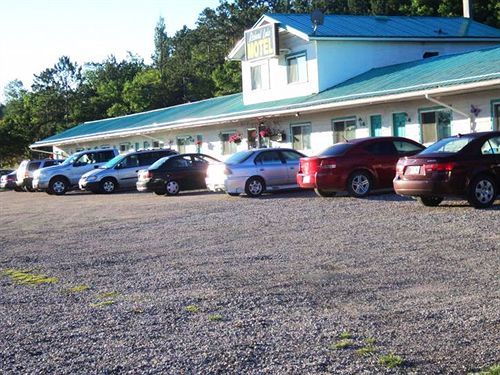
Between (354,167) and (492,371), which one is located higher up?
(354,167)

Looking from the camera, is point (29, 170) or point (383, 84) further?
point (29, 170)

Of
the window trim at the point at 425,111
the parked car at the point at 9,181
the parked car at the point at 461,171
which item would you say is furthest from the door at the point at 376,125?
the parked car at the point at 9,181

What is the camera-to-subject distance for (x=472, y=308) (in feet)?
22.2

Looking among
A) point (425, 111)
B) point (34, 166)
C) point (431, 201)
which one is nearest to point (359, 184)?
point (431, 201)

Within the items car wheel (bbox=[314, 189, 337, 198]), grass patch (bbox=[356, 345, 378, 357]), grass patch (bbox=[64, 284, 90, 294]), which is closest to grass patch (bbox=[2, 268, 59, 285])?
grass patch (bbox=[64, 284, 90, 294])

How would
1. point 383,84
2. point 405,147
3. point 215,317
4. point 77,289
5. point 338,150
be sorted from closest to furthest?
point 215,317 < point 77,289 < point 338,150 < point 405,147 < point 383,84

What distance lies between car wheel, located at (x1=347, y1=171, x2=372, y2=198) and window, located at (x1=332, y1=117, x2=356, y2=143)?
836 centimetres

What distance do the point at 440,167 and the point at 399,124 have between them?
11.0 metres

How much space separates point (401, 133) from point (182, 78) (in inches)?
1908

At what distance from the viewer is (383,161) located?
19000 mm

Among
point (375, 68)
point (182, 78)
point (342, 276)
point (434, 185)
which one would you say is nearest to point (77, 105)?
point (182, 78)

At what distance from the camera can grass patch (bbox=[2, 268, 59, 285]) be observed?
9.55 meters

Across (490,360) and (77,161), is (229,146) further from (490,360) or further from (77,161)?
(490,360)

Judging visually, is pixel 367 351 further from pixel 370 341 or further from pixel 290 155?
pixel 290 155
